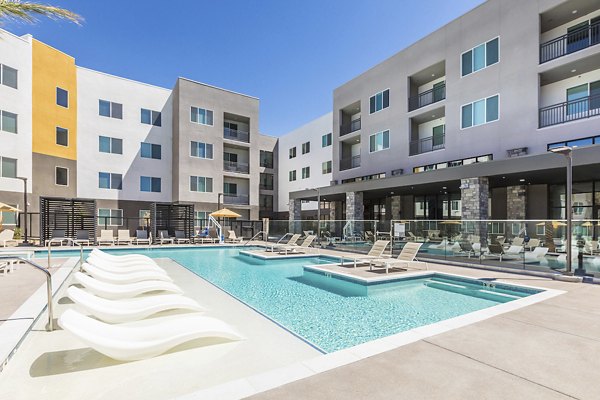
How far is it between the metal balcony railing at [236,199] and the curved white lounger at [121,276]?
23402mm

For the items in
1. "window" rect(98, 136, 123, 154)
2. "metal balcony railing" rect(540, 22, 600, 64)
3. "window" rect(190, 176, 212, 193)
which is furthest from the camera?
"window" rect(190, 176, 212, 193)

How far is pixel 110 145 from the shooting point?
2597 cm

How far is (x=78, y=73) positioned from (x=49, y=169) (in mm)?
7901

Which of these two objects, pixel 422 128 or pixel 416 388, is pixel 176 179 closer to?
pixel 422 128

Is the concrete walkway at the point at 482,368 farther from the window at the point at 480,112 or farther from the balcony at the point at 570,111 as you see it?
the window at the point at 480,112

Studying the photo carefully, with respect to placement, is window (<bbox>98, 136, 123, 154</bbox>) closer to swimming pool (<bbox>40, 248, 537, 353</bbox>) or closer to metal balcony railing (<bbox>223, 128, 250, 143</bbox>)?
metal balcony railing (<bbox>223, 128, 250, 143</bbox>)

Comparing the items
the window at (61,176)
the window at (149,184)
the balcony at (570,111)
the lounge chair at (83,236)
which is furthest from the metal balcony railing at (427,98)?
the window at (61,176)

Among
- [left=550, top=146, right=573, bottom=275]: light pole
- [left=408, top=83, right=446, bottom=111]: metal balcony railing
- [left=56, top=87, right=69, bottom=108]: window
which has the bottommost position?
[left=550, top=146, right=573, bottom=275]: light pole

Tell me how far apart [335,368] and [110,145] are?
28.1m

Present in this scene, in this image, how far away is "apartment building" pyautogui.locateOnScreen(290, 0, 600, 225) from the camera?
14.4 metres

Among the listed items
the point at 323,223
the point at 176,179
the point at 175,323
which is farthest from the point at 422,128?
the point at 175,323

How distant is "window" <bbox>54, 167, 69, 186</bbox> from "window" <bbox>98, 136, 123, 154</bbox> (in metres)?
3.10

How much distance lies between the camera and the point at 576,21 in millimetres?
15320

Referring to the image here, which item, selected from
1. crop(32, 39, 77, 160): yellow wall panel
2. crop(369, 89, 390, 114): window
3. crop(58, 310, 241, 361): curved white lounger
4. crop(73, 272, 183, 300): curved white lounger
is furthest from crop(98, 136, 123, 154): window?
crop(58, 310, 241, 361): curved white lounger
